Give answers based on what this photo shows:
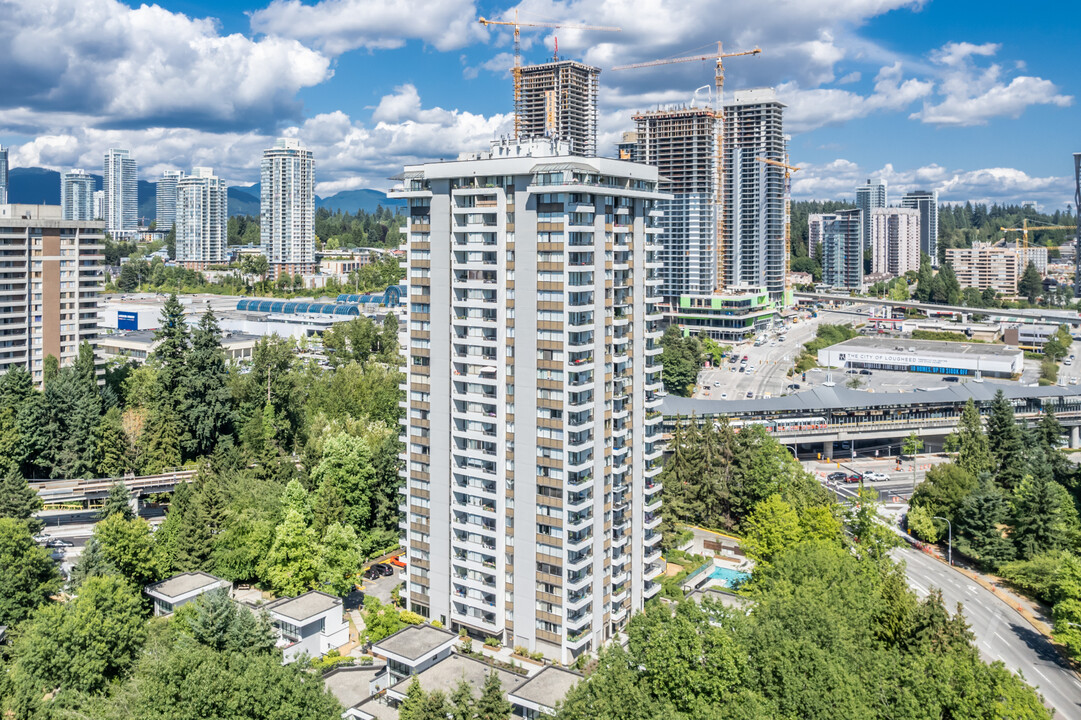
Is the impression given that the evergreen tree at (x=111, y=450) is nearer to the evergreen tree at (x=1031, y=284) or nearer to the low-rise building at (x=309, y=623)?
the low-rise building at (x=309, y=623)

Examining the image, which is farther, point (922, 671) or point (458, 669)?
point (458, 669)

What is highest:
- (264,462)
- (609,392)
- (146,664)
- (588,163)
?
(588,163)

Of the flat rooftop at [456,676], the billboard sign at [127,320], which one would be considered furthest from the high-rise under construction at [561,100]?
the flat rooftop at [456,676]

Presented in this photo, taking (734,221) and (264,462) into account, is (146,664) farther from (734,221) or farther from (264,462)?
(734,221)

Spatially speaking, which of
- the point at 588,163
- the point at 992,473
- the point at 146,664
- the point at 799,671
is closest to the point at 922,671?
the point at 799,671

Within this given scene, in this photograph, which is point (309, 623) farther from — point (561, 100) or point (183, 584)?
point (561, 100)
